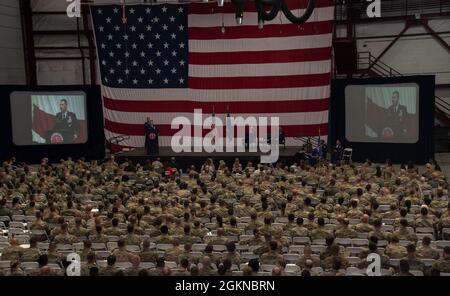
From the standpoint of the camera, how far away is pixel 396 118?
74.5 ft

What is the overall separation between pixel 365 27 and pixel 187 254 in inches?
812

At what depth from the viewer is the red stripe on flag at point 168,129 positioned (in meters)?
24.1

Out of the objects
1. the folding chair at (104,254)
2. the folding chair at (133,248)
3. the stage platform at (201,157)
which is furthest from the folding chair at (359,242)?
the stage platform at (201,157)

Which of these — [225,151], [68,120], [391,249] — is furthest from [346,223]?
[68,120]

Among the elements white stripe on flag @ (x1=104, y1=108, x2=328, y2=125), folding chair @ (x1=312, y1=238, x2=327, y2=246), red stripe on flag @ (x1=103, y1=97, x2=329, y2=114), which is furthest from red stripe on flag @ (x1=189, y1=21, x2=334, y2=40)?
folding chair @ (x1=312, y1=238, x2=327, y2=246)

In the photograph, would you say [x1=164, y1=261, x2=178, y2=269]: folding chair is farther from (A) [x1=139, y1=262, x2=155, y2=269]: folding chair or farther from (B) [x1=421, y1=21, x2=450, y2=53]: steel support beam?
(B) [x1=421, y1=21, x2=450, y2=53]: steel support beam

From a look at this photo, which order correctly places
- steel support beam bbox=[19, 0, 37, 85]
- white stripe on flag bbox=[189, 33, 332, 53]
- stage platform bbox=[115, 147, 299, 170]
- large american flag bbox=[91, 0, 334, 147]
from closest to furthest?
stage platform bbox=[115, 147, 299, 170] < white stripe on flag bbox=[189, 33, 332, 53] < large american flag bbox=[91, 0, 334, 147] < steel support beam bbox=[19, 0, 37, 85]

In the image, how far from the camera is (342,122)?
24.0m

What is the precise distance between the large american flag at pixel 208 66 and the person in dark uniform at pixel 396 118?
2678 millimetres

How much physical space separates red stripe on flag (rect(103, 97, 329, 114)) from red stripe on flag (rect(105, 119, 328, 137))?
2.28 ft

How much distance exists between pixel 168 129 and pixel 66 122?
15.2 ft

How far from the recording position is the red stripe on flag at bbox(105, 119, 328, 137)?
24.1m
